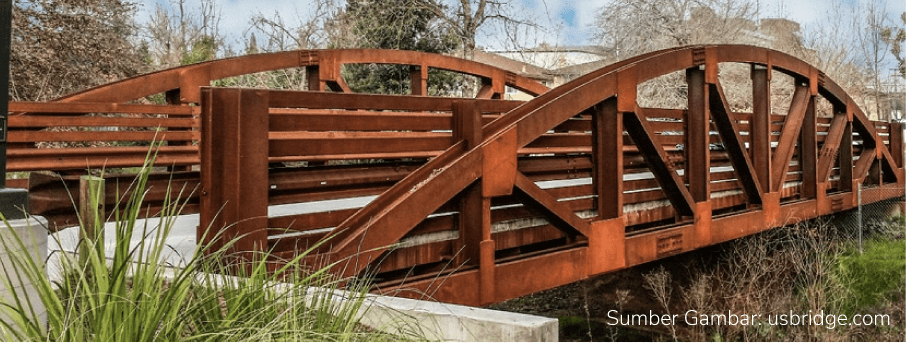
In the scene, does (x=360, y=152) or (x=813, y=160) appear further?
(x=813, y=160)

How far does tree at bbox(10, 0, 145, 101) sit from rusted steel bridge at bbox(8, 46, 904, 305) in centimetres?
938

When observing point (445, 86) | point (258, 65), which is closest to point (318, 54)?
point (258, 65)

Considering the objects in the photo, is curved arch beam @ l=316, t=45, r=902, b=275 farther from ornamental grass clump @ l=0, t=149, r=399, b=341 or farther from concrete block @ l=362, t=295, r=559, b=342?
ornamental grass clump @ l=0, t=149, r=399, b=341

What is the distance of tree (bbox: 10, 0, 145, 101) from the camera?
1678 cm

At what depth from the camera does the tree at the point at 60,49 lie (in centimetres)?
1678

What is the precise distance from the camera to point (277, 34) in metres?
25.7

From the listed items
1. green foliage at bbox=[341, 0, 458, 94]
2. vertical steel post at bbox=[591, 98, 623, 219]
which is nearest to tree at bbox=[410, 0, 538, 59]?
green foliage at bbox=[341, 0, 458, 94]

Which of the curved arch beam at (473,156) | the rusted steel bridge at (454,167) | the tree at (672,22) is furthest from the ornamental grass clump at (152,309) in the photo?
the tree at (672,22)

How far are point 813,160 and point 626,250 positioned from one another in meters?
6.06

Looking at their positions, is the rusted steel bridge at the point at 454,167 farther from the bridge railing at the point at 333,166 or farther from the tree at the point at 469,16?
the tree at the point at 469,16

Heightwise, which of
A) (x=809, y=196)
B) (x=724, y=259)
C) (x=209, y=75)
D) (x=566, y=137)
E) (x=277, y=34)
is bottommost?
(x=724, y=259)

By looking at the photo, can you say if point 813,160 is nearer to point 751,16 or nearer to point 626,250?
point 626,250

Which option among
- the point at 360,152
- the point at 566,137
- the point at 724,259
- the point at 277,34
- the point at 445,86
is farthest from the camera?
the point at 277,34

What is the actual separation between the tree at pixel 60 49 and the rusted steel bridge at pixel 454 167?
9.38 meters
